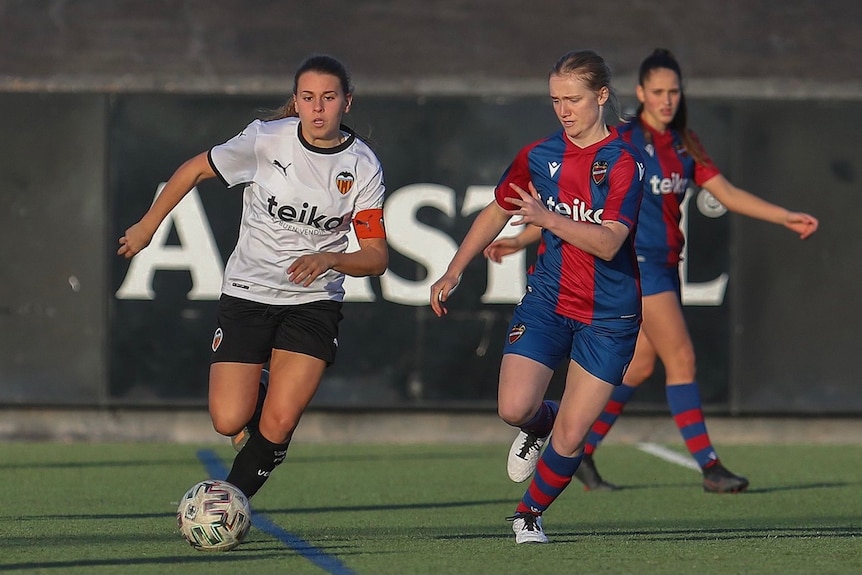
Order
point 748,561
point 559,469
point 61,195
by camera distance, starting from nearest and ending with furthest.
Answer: point 748,561 → point 559,469 → point 61,195

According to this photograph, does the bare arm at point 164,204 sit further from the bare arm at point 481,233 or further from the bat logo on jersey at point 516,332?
the bat logo on jersey at point 516,332

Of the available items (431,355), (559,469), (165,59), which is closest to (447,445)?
(431,355)

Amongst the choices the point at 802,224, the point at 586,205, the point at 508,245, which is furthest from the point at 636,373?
the point at 586,205

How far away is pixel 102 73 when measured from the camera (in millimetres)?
12039

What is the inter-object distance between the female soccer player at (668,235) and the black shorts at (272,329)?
2.53m

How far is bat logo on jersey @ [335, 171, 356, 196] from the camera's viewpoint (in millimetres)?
6945

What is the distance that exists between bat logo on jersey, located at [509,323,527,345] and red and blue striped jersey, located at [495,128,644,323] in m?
0.16

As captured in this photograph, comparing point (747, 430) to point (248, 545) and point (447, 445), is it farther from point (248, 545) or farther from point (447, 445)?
point (248, 545)

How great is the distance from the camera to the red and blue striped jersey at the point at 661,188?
29.7ft

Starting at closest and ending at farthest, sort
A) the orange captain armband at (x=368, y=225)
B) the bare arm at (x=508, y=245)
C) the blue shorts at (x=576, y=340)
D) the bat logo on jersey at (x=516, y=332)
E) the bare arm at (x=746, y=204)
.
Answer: the blue shorts at (x=576, y=340), the bat logo on jersey at (x=516, y=332), the orange captain armband at (x=368, y=225), the bare arm at (x=508, y=245), the bare arm at (x=746, y=204)

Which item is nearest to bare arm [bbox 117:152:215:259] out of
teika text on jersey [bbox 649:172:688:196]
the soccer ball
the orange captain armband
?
the orange captain armband

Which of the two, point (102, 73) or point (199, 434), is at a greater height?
point (102, 73)

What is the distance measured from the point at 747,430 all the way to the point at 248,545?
20.8 feet

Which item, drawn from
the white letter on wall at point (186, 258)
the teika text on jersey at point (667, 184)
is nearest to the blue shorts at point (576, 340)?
the teika text on jersey at point (667, 184)
